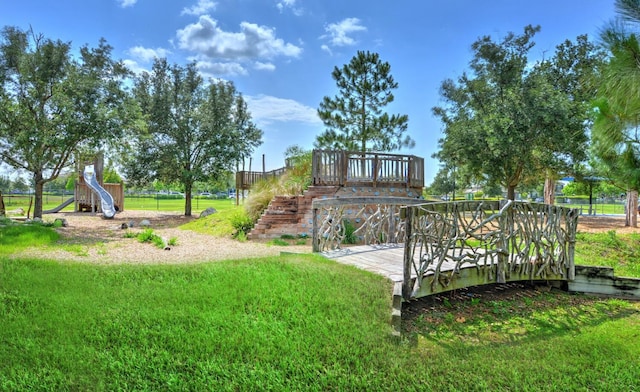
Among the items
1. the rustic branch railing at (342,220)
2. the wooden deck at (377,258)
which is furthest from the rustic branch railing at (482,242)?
the rustic branch railing at (342,220)

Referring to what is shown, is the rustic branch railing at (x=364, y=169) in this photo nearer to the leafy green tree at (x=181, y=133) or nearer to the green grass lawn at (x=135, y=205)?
the leafy green tree at (x=181, y=133)

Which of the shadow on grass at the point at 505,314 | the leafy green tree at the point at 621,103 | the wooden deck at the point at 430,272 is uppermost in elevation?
the leafy green tree at the point at 621,103

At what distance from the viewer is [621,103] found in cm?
696

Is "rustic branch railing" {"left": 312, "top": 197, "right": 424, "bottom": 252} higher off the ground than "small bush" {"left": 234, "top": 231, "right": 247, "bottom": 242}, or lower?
higher

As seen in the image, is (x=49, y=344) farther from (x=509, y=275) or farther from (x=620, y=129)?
(x=620, y=129)

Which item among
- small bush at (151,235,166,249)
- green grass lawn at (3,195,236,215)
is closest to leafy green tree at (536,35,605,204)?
small bush at (151,235,166,249)

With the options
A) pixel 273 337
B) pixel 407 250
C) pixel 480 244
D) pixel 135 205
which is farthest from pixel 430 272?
pixel 135 205

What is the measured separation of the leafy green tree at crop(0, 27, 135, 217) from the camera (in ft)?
35.3

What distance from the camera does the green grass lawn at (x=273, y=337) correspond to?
109 inches

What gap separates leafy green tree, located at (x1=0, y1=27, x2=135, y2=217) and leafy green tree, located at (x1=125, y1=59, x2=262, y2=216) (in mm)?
3722

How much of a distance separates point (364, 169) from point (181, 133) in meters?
9.42

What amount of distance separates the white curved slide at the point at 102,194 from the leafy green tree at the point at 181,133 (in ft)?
4.22

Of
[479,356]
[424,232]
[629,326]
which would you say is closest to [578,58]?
[629,326]

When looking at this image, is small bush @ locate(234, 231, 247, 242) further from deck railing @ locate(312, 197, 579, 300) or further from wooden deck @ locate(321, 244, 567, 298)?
wooden deck @ locate(321, 244, 567, 298)
